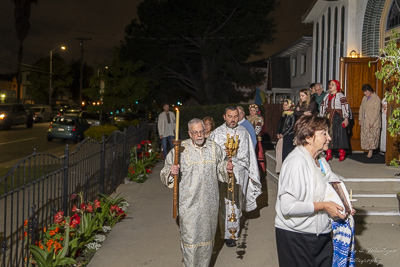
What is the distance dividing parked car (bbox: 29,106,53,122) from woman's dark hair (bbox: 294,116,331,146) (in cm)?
4858

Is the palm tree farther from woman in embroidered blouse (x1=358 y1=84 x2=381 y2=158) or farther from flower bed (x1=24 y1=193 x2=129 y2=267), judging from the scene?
flower bed (x1=24 y1=193 x2=129 y2=267)

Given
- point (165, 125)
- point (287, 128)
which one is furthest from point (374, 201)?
point (165, 125)

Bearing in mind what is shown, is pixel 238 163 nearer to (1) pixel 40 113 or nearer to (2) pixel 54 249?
(2) pixel 54 249

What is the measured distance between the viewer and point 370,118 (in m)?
11.5

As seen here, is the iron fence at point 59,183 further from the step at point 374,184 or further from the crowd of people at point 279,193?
the step at point 374,184

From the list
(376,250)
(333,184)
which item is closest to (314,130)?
(333,184)

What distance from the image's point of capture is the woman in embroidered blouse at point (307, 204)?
394 centimetres

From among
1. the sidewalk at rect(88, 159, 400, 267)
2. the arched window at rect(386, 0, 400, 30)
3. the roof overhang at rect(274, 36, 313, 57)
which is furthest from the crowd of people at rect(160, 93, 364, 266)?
the roof overhang at rect(274, 36, 313, 57)

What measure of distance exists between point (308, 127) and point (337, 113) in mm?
7334

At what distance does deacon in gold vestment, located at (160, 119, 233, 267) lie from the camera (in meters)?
5.61

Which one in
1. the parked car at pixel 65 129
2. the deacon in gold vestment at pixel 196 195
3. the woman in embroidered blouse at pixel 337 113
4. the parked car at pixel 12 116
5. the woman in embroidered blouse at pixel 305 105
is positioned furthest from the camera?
the parked car at pixel 12 116

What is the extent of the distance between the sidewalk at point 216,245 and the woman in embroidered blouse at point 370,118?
6.76 feet

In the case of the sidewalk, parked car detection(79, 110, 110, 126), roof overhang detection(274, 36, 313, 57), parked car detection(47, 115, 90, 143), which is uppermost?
roof overhang detection(274, 36, 313, 57)

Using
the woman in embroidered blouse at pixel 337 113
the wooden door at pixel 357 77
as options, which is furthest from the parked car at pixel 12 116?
the woman in embroidered blouse at pixel 337 113
